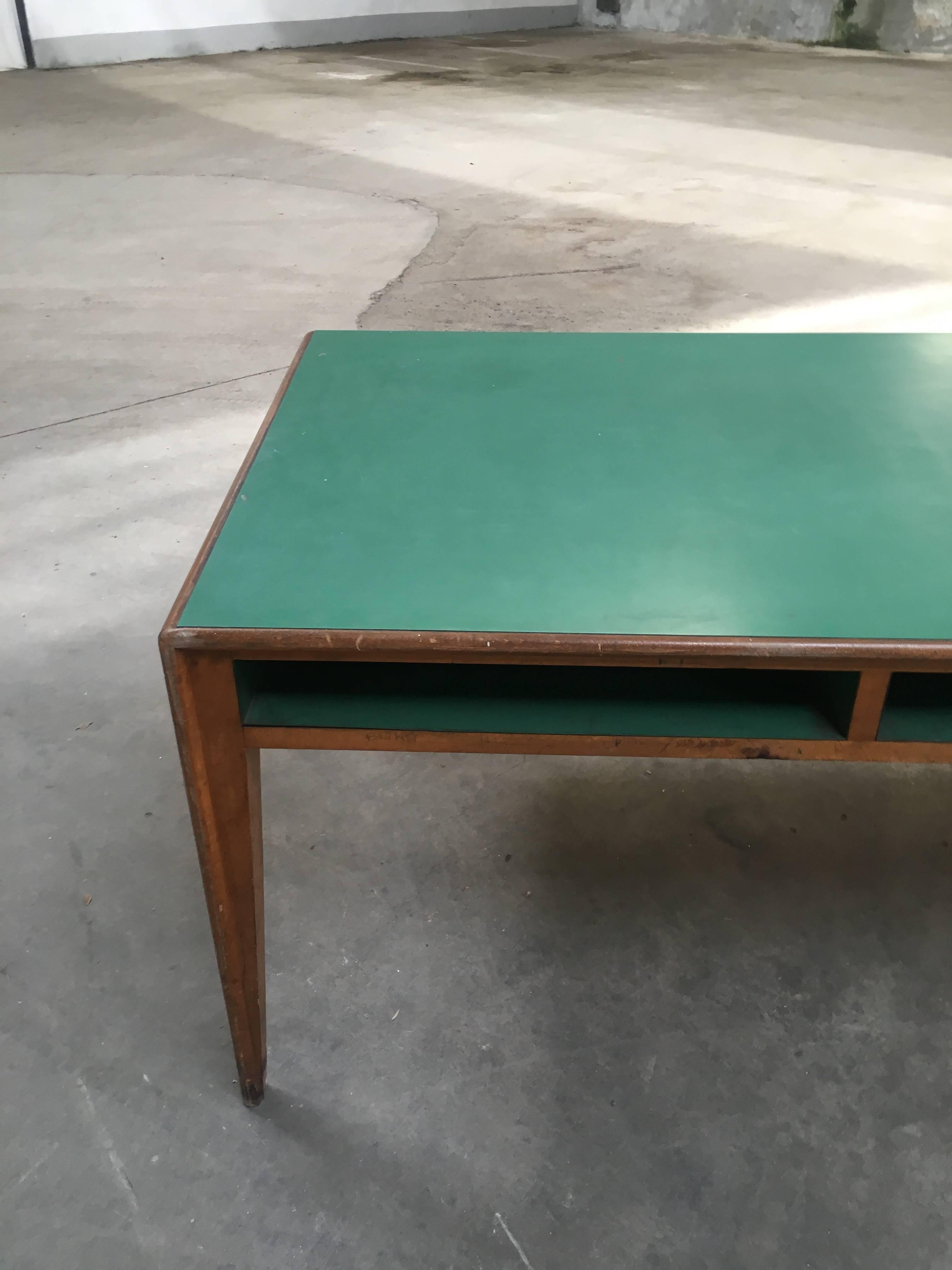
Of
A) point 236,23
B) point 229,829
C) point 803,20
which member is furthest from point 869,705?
point 803,20

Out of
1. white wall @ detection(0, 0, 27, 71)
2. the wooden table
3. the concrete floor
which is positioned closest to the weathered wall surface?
white wall @ detection(0, 0, 27, 71)

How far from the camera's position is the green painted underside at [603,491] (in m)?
0.94

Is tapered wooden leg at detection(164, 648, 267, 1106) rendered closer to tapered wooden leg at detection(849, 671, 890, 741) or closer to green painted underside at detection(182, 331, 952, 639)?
green painted underside at detection(182, 331, 952, 639)

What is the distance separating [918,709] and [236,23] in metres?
8.75

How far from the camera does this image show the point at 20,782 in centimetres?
159

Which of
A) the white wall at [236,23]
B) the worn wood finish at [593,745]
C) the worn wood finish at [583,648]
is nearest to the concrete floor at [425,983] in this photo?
the worn wood finish at [593,745]

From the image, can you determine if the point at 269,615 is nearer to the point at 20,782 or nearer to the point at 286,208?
the point at 20,782

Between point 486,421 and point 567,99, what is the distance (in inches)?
240

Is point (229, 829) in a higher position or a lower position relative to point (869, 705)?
lower

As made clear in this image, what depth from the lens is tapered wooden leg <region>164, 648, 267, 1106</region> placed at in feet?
3.04

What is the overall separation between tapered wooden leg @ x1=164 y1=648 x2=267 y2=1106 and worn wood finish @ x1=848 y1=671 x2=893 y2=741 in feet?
1.81

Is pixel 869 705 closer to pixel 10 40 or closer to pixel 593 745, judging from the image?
pixel 593 745

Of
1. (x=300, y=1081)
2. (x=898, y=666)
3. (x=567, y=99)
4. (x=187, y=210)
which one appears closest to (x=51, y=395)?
(x=187, y=210)

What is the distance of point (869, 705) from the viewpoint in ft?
3.05
